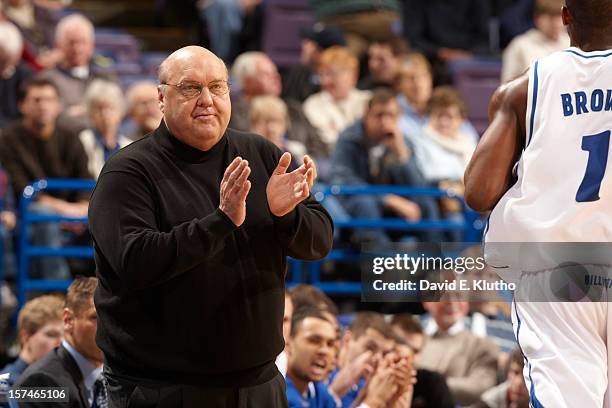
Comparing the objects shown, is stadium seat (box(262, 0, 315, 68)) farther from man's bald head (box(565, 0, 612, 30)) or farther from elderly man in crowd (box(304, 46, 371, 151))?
man's bald head (box(565, 0, 612, 30))

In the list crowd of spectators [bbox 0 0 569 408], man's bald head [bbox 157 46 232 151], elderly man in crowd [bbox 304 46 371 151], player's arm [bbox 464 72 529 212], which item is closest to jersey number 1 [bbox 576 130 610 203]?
player's arm [bbox 464 72 529 212]

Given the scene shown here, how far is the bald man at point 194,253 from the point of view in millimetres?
3613

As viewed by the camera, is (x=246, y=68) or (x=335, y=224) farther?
(x=246, y=68)

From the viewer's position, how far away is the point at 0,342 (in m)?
7.35

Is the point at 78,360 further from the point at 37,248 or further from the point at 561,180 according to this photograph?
the point at 37,248

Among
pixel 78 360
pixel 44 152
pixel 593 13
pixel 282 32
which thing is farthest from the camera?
pixel 282 32

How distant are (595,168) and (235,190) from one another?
113cm

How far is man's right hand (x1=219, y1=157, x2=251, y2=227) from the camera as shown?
3.56 m

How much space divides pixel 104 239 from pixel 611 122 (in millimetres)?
1645

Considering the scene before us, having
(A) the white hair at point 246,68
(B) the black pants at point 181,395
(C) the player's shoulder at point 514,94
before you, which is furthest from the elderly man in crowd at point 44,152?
(C) the player's shoulder at point 514,94

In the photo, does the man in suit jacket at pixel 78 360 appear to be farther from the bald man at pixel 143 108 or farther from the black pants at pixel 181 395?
the bald man at pixel 143 108

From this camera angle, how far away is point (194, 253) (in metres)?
3.58

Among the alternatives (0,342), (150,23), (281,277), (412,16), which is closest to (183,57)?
(281,277)

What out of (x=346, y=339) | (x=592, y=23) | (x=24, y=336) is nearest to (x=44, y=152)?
(x=24, y=336)
